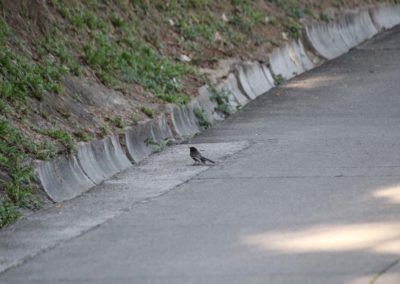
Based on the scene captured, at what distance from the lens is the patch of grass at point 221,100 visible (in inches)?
697

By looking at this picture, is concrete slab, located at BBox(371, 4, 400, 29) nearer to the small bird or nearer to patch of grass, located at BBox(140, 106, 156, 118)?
patch of grass, located at BBox(140, 106, 156, 118)

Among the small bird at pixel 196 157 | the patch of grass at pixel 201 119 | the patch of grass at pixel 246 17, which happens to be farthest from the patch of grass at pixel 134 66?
the patch of grass at pixel 246 17

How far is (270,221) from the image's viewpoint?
1044cm

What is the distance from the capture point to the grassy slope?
12625 mm

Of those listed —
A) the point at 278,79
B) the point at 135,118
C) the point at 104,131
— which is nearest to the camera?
the point at 104,131

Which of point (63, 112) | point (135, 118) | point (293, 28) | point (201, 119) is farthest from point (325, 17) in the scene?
point (63, 112)

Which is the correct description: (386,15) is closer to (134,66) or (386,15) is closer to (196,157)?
(134,66)

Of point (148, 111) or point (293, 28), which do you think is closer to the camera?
point (148, 111)

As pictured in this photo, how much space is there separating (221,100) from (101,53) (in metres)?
2.00

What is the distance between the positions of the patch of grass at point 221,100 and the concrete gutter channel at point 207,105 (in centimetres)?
10

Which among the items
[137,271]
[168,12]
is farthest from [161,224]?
[168,12]

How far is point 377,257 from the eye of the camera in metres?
8.84

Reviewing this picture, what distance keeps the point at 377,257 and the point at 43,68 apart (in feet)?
24.0

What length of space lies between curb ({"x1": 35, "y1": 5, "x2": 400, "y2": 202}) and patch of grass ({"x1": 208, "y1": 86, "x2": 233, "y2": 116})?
0.25 feet
